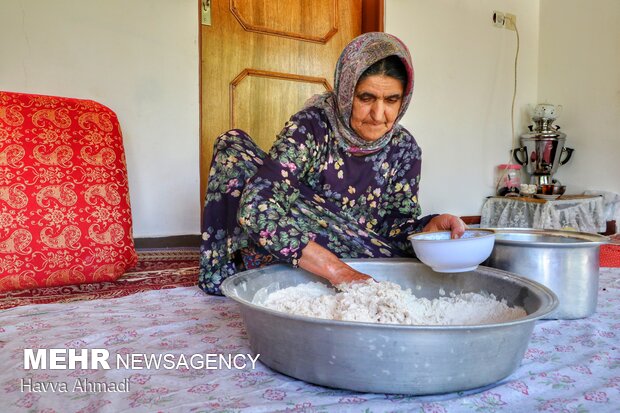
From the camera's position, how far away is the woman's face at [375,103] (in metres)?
1.10

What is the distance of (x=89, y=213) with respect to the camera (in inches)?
60.1

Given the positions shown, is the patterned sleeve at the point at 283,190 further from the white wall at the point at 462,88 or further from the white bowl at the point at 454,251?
the white wall at the point at 462,88

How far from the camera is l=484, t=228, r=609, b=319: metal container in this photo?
99 centimetres

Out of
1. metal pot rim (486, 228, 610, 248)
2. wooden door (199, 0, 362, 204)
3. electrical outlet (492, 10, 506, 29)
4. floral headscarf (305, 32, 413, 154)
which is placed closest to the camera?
metal pot rim (486, 228, 610, 248)

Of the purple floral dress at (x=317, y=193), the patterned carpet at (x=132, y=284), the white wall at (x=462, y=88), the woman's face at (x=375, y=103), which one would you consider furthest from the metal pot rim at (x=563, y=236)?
the white wall at (x=462, y=88)

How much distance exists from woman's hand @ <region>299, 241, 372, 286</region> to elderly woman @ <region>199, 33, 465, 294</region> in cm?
3

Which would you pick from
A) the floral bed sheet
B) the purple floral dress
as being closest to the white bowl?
the floral bed sheet

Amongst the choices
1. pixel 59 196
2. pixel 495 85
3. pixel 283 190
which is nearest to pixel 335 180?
pixel 283 190

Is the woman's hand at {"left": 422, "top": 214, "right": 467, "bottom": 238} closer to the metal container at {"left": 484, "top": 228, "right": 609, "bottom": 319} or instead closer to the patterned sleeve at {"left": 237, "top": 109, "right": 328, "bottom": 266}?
the metal container at {"left": 484, "top": 228, "right": 609, "bottom": 319}

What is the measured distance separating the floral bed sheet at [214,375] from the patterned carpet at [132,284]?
21 centimetres

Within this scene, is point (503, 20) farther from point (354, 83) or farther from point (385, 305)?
point (385, 305)

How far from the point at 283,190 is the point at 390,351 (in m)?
0.55

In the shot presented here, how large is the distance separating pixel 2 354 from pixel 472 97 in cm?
316

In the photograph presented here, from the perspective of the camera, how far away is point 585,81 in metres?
3.20
